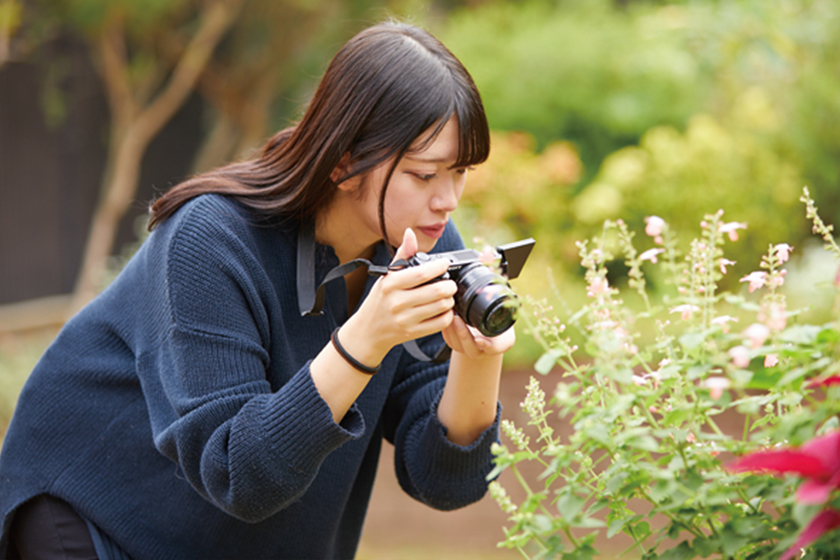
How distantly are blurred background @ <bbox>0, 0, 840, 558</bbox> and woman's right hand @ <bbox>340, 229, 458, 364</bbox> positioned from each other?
2875 millimetres

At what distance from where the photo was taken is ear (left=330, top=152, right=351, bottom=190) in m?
1.51

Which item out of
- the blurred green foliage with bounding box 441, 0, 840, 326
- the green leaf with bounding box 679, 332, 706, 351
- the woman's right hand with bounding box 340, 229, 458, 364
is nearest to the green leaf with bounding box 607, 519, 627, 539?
the green leaf with bounding box 679, 332, 706, 351

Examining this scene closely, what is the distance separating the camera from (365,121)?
1.47m

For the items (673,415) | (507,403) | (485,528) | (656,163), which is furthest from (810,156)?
(673,415)

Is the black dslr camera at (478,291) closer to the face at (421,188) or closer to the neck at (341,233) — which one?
the face at (421,188)

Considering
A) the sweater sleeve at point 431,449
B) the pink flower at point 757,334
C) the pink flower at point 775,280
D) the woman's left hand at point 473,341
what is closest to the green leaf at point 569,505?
the pink flower at point 757,334

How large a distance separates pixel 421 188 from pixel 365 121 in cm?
16

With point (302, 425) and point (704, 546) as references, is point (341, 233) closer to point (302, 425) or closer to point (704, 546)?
point (302, 425)

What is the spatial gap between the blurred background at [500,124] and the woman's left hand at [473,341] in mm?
2700

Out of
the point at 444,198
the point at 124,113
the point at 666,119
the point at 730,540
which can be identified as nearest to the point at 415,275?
the point at 444,198

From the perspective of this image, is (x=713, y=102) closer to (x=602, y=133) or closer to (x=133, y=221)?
(x=602, y=133)

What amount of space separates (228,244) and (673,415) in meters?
0.90

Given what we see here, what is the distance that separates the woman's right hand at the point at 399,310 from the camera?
1247 mm

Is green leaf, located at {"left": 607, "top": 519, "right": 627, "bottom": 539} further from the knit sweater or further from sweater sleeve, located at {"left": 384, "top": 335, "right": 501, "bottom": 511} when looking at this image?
sweater sleeve, located at {"left": 384, "top": 335, "right": 501, "bottom": 511}
